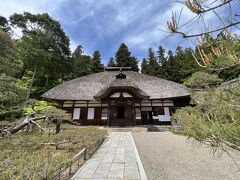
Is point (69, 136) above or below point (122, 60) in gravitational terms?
below

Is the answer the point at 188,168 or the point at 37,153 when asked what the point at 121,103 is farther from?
the point at 37,153

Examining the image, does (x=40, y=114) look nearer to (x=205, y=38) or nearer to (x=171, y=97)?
(x=205, y=38)

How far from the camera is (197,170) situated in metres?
4.45

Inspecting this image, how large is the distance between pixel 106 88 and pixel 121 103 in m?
2.14

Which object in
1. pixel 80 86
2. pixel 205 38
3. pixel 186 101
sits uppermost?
pixel 80 86

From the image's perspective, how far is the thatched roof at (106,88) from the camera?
16.5 m

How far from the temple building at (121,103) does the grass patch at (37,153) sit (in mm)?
7971

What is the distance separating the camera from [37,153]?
14.5 ft

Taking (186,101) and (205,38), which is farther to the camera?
(186,101)

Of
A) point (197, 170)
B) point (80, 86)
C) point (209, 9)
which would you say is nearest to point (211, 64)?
point (209, 9)

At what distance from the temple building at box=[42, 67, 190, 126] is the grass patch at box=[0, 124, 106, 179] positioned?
7971mm

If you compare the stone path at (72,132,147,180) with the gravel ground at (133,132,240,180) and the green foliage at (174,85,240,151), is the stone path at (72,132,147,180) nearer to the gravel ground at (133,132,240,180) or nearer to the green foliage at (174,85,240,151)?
the gravel ground at (133,132,240,180)

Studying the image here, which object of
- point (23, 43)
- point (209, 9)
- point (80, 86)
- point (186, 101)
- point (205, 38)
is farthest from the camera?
point (23, 43)

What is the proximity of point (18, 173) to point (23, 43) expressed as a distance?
22.5m
